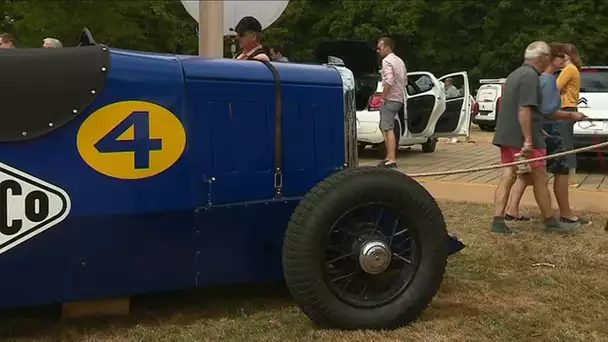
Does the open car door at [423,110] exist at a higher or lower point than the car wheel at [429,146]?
higher

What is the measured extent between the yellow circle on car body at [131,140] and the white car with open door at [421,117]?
7.76 m

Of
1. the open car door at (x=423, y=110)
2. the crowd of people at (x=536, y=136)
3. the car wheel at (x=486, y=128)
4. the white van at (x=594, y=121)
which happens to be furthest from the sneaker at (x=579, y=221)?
the car wheel at (x=486, y=128)

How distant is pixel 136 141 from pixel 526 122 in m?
3.56

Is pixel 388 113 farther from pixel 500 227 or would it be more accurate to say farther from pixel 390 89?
pixel 500 227

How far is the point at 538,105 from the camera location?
5.87m

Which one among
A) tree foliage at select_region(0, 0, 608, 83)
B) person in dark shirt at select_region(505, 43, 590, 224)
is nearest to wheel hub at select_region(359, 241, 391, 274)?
person in dark shirt at select_region(505, 43, 590, 224)

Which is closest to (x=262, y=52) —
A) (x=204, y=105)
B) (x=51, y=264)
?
(x=204, y=105)

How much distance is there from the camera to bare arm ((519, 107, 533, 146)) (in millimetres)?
5795

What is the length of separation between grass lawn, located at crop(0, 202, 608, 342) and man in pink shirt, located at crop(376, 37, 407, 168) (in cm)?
454

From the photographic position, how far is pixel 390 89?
9695mm

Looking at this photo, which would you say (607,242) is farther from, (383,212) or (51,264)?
(51,264)

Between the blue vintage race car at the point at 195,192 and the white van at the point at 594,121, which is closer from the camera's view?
the blue vintage race car at the point at 195,192

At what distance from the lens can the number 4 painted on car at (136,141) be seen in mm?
3239

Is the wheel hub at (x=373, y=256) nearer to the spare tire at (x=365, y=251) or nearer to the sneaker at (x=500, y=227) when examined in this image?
the spare tire at (x=365, y=251)
